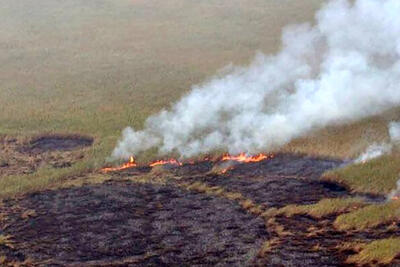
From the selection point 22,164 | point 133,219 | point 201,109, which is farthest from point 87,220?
point 201,109

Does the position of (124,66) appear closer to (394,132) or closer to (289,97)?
(289,97)

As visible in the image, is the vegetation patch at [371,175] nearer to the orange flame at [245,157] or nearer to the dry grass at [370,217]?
the dry grass at [370,217]

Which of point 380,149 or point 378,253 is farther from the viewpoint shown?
point 380,149

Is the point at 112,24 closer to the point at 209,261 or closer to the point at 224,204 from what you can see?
the point at 224,204

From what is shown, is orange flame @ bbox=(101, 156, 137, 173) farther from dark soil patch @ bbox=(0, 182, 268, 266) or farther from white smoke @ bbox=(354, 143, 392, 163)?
white smoke @ bbox=(354, 143, 392, 163)

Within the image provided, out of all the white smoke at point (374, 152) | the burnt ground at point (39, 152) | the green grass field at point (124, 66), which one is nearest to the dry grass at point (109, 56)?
the green grass field at point (124, 66)

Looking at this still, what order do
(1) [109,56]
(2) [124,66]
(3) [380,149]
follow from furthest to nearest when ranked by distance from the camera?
(1) [109,56], (2) [124,66], (3) [380,149]

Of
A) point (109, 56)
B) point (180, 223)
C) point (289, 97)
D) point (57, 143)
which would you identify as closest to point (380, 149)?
point (289, 97)

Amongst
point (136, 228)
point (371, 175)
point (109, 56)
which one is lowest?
point (136, 228)
